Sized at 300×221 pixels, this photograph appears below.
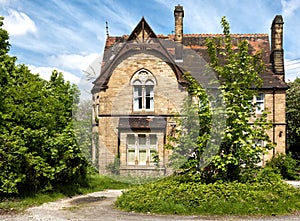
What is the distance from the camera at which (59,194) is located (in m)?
15.8

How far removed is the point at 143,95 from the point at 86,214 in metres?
12.1

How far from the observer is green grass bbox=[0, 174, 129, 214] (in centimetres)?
1280

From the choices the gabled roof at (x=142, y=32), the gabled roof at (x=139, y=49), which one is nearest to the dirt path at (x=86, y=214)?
the gabled roof at (x=139, y=49)

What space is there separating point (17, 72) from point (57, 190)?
5.85m

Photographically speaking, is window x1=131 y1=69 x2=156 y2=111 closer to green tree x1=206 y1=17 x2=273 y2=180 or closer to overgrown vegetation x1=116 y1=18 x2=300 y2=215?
overgrown vegetation x1=116 y1=18 x2=300 y2=215

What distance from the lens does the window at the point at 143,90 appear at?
22969mm

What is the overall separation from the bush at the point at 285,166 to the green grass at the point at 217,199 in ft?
34.7

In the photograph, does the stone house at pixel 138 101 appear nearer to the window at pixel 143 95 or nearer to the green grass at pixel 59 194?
the window at pixel 143 95

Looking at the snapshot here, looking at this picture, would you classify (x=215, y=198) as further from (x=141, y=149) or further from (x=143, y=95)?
(x=143, y=95)

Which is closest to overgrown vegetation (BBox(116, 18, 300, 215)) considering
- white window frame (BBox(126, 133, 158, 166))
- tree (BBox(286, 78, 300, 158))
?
white window frame (BBox(126, 133, 158, 166))

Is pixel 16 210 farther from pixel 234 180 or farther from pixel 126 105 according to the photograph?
pixel 126 105

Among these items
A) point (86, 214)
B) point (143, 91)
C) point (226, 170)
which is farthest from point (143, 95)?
point (86, 214)

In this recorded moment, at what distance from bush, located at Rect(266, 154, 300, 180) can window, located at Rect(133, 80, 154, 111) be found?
869 cm

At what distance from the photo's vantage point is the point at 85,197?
16.1 meters
